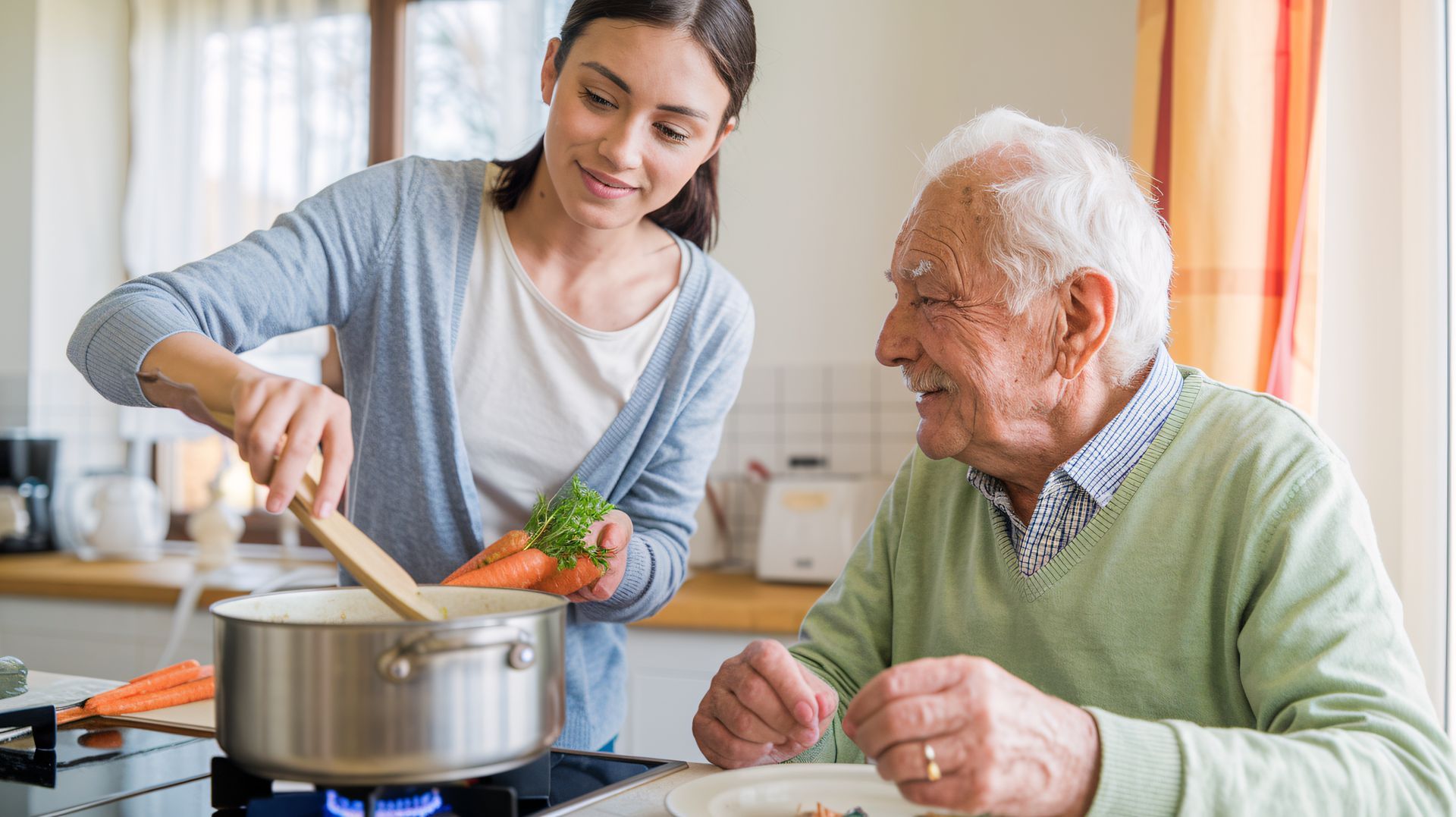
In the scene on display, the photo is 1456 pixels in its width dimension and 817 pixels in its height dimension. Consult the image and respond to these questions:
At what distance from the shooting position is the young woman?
4.51ft

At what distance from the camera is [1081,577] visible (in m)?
1.21

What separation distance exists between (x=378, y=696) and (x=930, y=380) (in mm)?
758

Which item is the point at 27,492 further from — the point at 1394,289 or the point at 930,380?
the point at 1394,289

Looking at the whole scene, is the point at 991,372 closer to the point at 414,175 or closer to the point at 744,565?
the point at 414,175

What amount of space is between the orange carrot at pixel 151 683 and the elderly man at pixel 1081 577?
62 centimetres

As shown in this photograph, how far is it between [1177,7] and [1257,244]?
1.49ft

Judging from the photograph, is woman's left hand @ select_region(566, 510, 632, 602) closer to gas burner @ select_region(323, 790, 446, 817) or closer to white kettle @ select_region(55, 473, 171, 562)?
gas burner @ select_region(323, 790, 446, 817)

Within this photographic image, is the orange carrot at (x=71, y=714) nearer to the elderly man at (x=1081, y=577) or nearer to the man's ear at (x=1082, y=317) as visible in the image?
the elderly man at (x=1081, y=577)

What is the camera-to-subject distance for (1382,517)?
6.63ft

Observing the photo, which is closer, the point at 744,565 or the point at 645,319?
the point at 645,319

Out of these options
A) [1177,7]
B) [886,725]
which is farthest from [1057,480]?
[1177,7]

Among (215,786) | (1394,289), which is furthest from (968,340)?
(1394,289)

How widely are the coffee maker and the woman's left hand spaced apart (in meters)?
2.92

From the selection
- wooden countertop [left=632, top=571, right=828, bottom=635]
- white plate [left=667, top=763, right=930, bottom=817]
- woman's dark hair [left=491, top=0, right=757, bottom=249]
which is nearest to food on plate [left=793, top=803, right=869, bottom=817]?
white plate [left=667, top=763, right=930, bottom=817]
